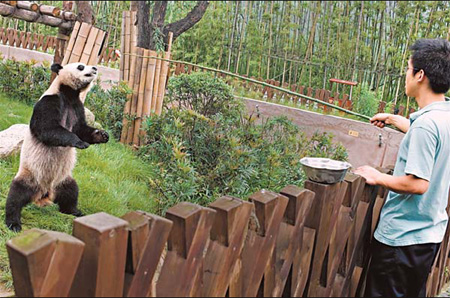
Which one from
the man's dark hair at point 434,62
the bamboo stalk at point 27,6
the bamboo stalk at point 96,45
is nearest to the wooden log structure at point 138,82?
the bamboo stalk at point 96,45

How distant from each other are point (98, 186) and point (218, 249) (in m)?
3.88

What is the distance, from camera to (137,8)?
10.5 metres

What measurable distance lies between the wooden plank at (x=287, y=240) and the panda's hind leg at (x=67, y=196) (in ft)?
9.64

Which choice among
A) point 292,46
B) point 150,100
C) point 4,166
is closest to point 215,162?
point 150,100

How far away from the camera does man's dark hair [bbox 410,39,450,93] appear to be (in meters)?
2.30

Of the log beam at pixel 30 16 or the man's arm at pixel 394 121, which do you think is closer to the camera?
the man's arm at pixel 394 121

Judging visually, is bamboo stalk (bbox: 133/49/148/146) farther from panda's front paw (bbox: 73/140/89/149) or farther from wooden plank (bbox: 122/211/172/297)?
wooden plank (bbox: 122/211/172/297)

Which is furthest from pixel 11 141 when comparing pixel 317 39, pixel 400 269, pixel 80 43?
pixel 317 39

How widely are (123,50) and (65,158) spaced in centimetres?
281

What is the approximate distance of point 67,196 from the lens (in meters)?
4.45

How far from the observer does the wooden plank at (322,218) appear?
202 centimetres

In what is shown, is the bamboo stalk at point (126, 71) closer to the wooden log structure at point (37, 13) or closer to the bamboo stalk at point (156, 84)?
the bamboo stalk at point (156, 84)

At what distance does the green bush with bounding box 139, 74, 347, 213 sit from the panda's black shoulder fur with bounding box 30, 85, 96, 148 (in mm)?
1204

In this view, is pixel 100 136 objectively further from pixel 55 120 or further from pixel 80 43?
pixel 80 43
